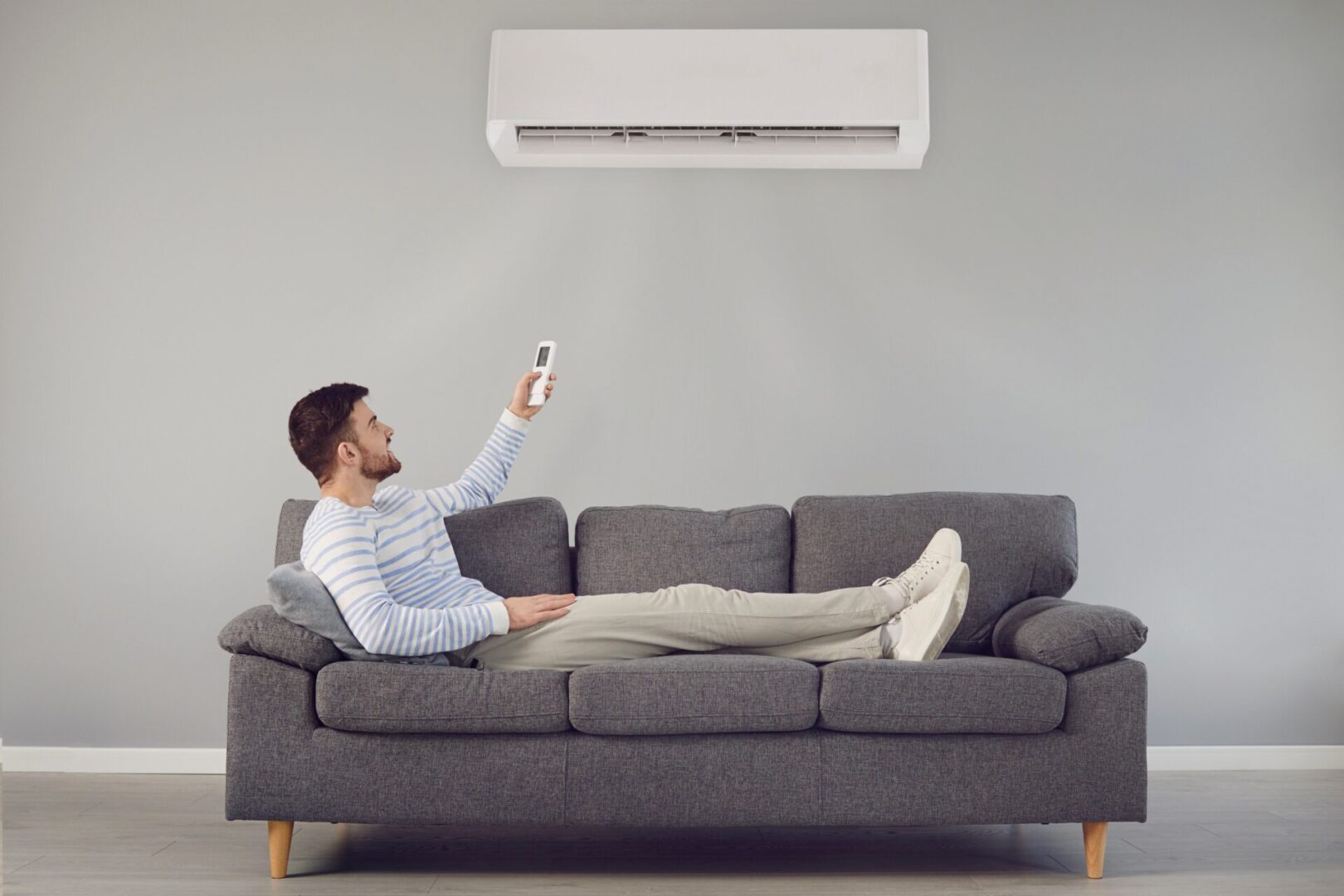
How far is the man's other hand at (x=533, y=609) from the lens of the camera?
246 cm

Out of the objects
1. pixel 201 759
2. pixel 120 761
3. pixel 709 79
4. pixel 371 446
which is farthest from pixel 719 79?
pixel 120 761

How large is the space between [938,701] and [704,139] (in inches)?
64.4

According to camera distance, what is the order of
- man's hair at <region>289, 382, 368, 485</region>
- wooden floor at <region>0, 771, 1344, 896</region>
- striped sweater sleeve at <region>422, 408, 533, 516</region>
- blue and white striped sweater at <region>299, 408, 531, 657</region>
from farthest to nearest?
striped sweater sleeve at <region>422, 408, 533, 516</region> < man's hair at <region>289, 382, 368, 485</region> < blue and white striped sweater at <region>299, 408, 531, 657</region> < wooden floor at <region>0, 771, 1344, 896</region>

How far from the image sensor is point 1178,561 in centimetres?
353

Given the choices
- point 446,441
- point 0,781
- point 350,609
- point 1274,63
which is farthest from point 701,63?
point 0,781

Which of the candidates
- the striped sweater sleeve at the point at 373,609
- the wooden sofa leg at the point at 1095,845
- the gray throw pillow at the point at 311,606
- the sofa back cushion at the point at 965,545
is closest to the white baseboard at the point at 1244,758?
the sofa back cushion at the point at 965,545

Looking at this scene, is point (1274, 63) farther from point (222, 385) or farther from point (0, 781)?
point (0, 781)

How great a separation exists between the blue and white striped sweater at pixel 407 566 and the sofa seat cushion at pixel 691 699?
0.29 metres

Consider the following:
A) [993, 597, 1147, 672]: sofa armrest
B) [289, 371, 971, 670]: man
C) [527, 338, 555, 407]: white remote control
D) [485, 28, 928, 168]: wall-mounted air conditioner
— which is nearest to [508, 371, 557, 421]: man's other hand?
[527, 338, 555, 407]: white remote control

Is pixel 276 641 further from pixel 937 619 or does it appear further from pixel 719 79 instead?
pixel 719 79

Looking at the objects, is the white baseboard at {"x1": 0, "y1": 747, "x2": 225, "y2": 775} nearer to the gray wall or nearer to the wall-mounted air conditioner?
the gray wall

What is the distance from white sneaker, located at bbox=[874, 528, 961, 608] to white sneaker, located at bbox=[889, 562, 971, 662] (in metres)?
0.08

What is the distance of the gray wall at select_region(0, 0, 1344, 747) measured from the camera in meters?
3.51

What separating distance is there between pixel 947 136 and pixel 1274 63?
3.56 ft
